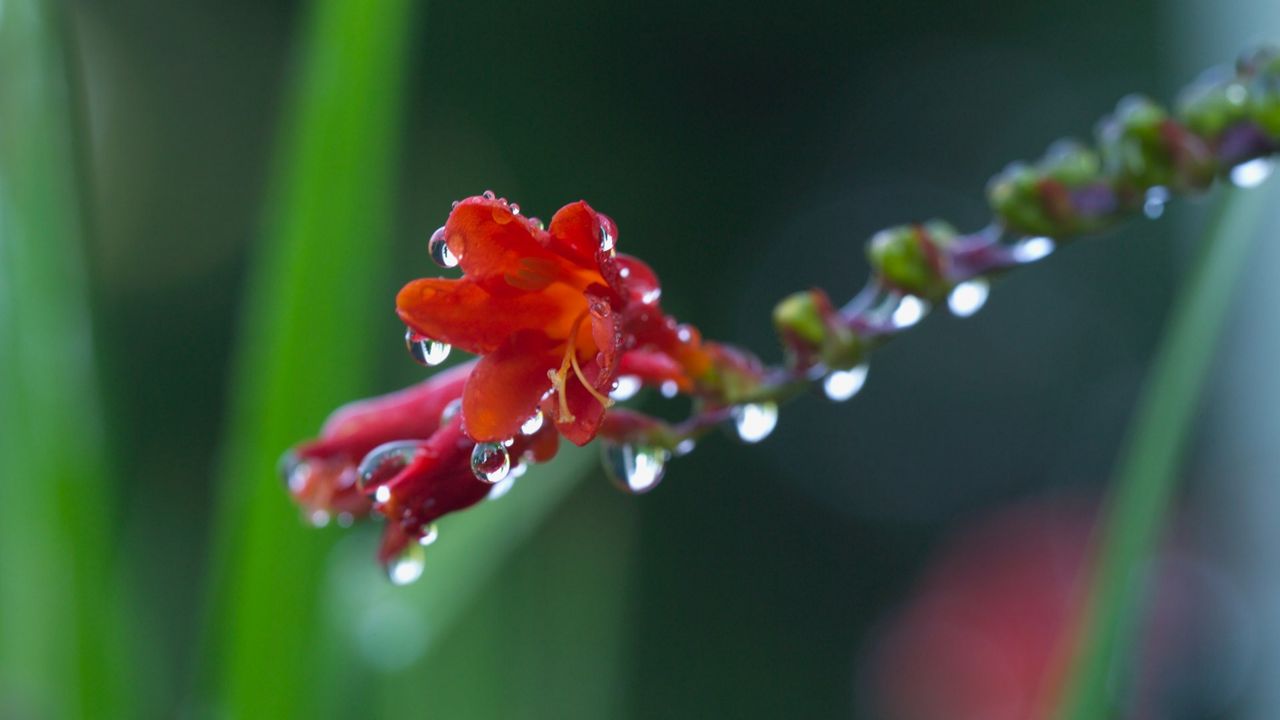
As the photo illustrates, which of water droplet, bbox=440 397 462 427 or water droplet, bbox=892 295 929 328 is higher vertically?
water droplet, bbox=892 295 929 328

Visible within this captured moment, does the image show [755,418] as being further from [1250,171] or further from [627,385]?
[1250,171]

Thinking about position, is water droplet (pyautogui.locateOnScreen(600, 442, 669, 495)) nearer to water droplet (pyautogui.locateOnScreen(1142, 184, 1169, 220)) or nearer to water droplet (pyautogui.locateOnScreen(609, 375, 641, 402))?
water droplet (pyautogui.locateOnScreen(609, 375, 641, 402))

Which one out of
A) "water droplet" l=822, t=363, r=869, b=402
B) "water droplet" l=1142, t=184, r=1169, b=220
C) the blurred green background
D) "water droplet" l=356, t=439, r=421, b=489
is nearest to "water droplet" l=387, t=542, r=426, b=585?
"water droplet" l=356, t=439, r=421, b=489

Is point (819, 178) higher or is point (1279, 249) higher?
point (819, 178)

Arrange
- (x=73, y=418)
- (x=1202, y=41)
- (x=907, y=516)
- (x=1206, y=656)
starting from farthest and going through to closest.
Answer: (x=907, y=516)
(x=1202, y=41)
(x=1206, y=656)
(x=73, y=418)

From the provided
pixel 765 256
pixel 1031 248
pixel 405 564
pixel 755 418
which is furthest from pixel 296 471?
pixel 765 256

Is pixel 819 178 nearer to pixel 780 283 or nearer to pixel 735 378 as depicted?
pixel 780 283

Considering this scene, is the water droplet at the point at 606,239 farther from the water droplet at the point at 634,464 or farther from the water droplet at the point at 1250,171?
the water droplet at the point at 1250,171

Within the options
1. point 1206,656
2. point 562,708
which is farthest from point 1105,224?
point 1206,656
